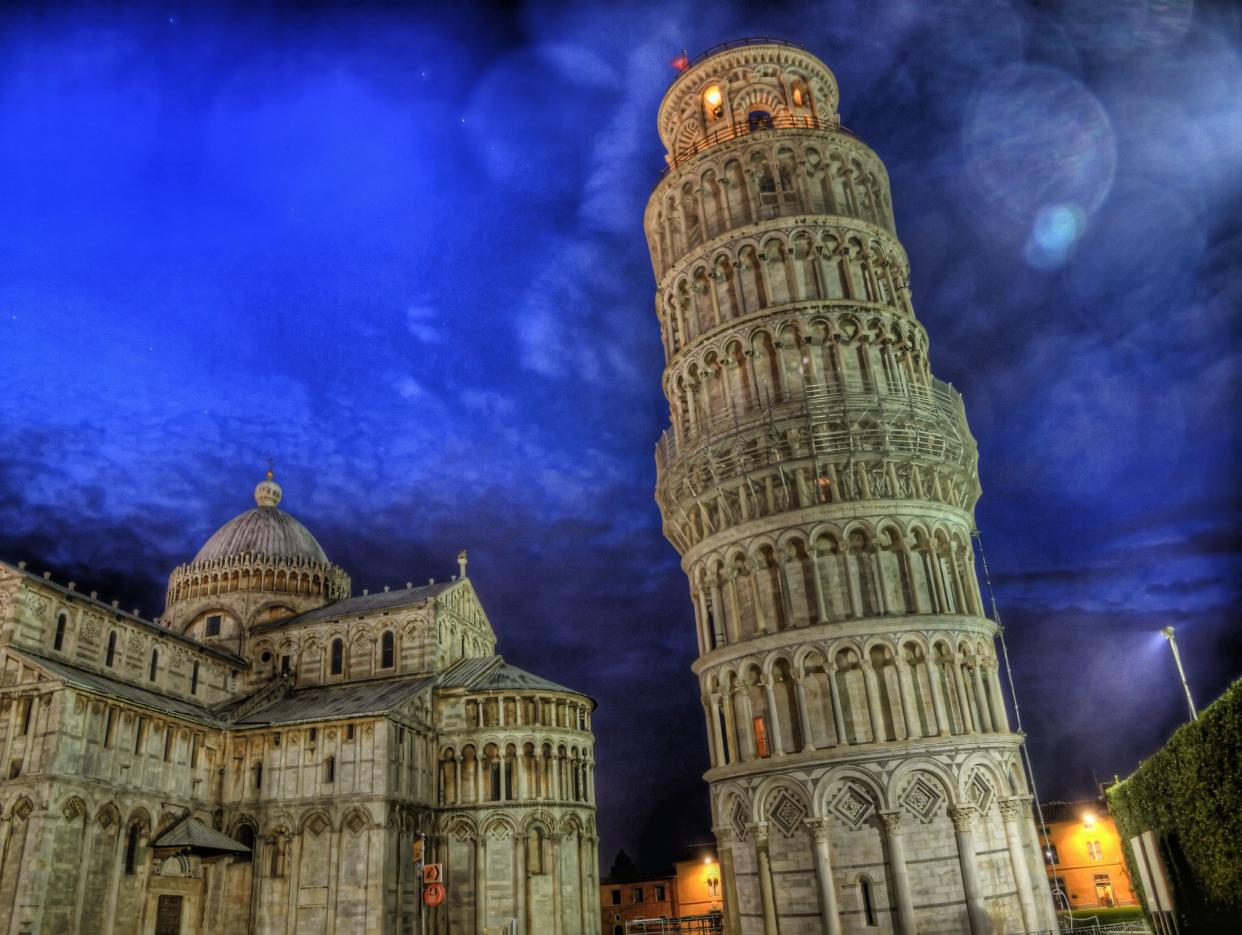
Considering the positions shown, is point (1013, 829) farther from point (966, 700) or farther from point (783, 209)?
point (783, 209)

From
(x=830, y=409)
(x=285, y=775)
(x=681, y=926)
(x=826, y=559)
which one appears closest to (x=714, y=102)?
(x=830, y=409)

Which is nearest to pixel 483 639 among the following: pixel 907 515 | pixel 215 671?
pixel 215 671

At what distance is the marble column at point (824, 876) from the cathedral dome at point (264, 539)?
4382 cm

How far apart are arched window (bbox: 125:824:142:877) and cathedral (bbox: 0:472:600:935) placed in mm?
69

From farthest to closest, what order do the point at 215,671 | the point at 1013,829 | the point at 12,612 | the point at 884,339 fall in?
the point at 215,671
the point at 12,612
the point at 884,339
the point at 1013,829

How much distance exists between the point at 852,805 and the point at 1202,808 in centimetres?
1137

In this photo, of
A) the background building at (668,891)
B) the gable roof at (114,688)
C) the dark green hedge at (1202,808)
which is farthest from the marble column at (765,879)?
the background building at (668,891)

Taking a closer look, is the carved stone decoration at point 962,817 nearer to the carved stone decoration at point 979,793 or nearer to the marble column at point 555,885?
the carved stone decoration at point 979,793

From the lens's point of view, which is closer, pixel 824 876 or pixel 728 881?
pixel 824 876

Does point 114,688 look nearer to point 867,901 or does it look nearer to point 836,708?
point 836,708

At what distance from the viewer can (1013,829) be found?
30.0 metres

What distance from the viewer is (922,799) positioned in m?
29.6

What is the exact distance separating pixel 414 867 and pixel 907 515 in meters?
29.9

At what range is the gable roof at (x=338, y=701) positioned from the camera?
45.3 m
